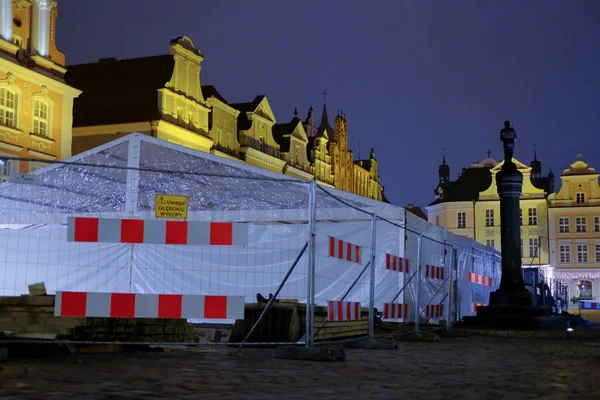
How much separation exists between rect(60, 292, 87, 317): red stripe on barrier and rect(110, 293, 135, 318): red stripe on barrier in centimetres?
30

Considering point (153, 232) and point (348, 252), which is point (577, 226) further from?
point (153, 232)

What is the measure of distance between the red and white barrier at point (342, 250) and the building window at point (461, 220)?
6120 cm

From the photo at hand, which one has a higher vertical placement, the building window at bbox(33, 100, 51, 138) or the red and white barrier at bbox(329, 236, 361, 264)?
the building window at bbox(33, 100, 51, 138)

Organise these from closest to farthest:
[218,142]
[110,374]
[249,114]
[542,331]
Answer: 1. [110,374]
2. [542,331]
3. [218,142]
4. [249,114]

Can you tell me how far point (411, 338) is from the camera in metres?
15.0

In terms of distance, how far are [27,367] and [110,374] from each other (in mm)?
966

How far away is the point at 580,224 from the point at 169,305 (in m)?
64.8

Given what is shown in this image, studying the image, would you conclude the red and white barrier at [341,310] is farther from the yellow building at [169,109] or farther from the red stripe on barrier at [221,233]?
the yellow building at [169,109]

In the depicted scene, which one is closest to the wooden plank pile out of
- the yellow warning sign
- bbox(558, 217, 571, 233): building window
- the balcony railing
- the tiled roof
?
the yellow warning sign

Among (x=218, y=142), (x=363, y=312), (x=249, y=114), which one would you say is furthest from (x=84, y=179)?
(x=249, y=114)

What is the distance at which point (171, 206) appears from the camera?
1025 centimetres

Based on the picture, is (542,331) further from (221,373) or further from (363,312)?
(221,373)

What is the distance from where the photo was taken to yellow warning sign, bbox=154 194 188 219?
10.0 m

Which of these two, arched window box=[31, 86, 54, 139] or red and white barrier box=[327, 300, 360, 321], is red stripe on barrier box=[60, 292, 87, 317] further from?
arched window box=[31, 86, 54, 139]
